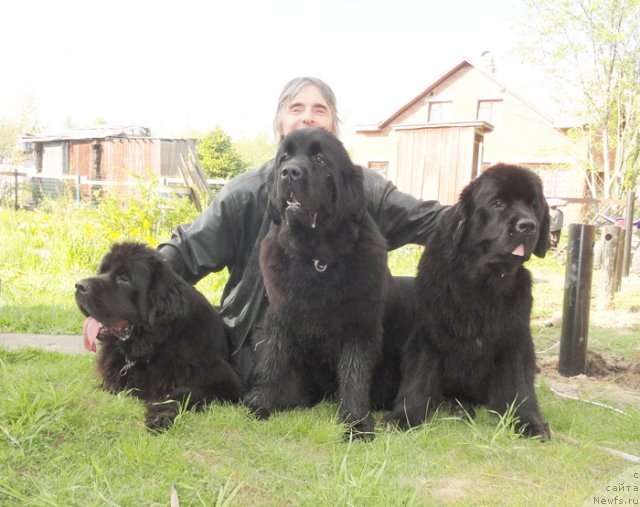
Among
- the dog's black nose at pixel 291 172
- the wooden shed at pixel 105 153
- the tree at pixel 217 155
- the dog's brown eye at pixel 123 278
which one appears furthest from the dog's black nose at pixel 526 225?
the tree at pixel 217 155

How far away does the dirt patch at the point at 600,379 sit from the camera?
3.51m

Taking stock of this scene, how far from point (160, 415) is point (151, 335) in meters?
0.51

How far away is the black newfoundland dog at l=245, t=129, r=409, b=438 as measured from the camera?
2.68 meters

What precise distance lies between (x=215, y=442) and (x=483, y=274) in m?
1.50

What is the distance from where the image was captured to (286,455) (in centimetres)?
237

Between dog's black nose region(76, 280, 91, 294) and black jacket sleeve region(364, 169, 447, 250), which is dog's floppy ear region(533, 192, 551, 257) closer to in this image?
black jacket sleeve region(364, 169, 447, 250)

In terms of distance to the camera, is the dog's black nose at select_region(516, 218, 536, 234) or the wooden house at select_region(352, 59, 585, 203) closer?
the dog's black nose at select_region(516, 218, 536, 234)

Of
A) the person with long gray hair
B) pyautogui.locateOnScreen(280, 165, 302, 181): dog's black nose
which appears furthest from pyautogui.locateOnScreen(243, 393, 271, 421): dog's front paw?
pyautogui.locateOnScreen(280, 165, 302, 181): dog's black nose

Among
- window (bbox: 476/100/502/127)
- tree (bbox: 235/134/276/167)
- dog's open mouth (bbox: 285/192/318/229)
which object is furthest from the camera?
tree (bbox: 235/134/276/167)

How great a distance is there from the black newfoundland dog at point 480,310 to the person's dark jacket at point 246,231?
2.49ft

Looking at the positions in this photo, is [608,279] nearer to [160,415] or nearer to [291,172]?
[291,172]

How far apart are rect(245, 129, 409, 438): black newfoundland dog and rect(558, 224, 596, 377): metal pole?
1.83 m

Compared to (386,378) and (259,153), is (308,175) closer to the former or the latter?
(386,378)

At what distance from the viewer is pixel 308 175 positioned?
8.57ft
